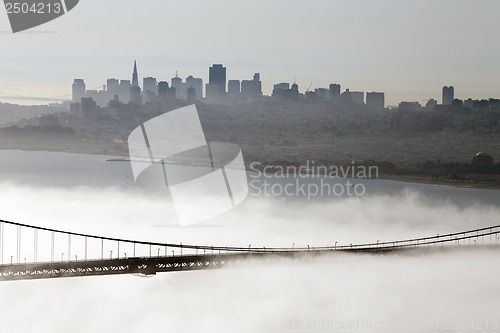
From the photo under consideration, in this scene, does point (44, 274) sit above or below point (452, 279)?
above

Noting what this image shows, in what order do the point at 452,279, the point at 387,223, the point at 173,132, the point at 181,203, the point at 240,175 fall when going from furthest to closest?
1. the point at 173,132
2. the point at 240,175
3. the point at 181,203
4. the point at 387,223
5. the point at 452,279

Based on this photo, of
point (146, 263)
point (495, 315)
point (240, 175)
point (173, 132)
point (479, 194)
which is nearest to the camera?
point (146, 263)

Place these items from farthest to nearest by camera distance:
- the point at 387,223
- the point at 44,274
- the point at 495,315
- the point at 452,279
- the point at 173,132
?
1. the point at 173,132
2. the point at 387,223
3. the point at 452,279
4. the point at 495,315
5. the point at 44,274

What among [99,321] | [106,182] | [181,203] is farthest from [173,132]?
[99,321]

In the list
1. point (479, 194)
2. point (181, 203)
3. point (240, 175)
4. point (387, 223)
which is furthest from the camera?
point (240, 175)

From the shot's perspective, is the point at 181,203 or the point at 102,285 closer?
the point at 102,285

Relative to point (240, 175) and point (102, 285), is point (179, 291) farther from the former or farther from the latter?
point (240, 175)

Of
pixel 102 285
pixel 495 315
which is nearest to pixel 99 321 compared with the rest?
pixel 102 285

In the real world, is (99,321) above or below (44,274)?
below

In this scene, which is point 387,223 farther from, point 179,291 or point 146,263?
point 146,263
